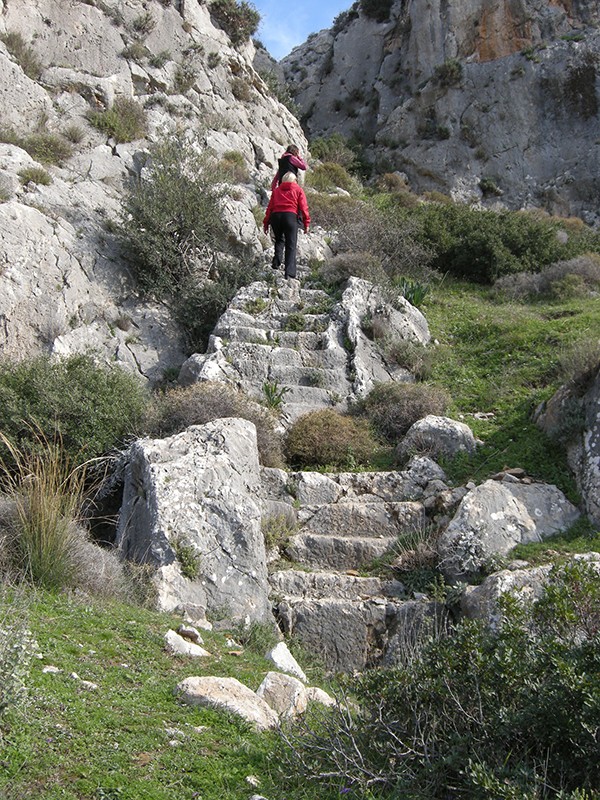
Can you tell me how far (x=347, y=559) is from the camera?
24.8 feet

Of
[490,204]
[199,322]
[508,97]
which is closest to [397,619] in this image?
[199,322]

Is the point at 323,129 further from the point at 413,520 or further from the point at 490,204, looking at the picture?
the point at 413,520

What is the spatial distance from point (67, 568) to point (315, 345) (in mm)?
6860

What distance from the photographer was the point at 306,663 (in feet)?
19.9

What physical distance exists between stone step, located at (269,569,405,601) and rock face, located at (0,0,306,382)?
5628 mm

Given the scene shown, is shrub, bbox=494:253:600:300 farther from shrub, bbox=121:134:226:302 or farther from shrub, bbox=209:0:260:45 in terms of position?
shrub, bbox=209:0:260:45

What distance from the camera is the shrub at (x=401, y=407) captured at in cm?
988

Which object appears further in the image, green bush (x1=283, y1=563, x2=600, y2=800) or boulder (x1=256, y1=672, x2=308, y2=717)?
boulder (x1=256, y1=672, x2=308, y2=717)

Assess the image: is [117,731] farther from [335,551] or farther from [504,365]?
[504,365]

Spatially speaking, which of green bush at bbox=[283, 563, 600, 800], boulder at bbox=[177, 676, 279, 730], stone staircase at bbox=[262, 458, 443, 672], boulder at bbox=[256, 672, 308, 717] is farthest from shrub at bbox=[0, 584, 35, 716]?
stone staircase at bbox=[262, 458, 443, 672]

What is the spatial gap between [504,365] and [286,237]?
4.77 meters

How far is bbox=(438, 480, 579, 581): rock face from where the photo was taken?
694 cm

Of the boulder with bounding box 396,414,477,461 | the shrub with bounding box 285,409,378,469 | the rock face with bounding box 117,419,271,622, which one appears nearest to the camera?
the rock face with bounding box 117,419,271,622

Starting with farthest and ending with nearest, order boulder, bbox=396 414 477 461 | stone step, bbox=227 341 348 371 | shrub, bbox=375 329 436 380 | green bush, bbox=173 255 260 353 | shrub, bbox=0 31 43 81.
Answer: shrub, bbox=0 31 43 81
green bush, bbox=173 255 260 353
shrub, bbox=375 329 436 380
stone step, bbox=227 341 348 371
boulder, bbox=396 414 477 461
